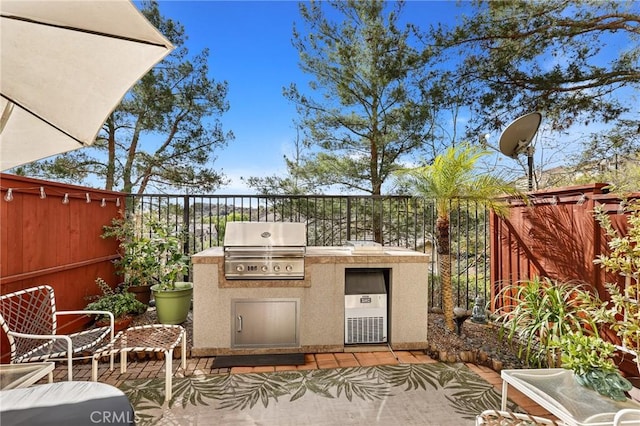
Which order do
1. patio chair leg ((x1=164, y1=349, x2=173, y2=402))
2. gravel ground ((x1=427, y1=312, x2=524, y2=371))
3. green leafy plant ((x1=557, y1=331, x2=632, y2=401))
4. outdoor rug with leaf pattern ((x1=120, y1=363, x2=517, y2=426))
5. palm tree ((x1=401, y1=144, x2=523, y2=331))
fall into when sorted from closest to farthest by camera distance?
green leafy plant ((x1=557, y1=331, x2=632, y2=401)) → outdoor rug with leaf pattern ((x1=120, y1=363, x2=517, y2=426)) → patio chair leg ((x1=164, y1=349, x2=173, y2=402)) → gravel ground ((x1=427, y1=312, x2=524, y2=371)) → palm tree ((x1=401, y1=144, x2=523, y2=331))

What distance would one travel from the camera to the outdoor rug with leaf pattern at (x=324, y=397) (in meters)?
2.21

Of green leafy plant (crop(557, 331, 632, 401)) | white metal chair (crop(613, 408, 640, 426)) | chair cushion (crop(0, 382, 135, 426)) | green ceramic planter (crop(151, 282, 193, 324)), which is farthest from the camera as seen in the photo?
green ceramic planter (crop(151, 282, 193, 324))

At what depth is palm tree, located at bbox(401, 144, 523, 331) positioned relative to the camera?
3461 millimetres

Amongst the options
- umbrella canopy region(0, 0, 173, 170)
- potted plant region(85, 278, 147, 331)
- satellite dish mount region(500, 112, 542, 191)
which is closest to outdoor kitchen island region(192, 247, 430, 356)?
potted plant region(85, 278, 147, 331)

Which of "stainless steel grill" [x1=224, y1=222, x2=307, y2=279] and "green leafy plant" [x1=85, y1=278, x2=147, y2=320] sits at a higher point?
"stainless steel grill" [x1=224, y1=222, x2=307, y2=279]

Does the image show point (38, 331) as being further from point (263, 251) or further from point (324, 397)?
point (324, 397)

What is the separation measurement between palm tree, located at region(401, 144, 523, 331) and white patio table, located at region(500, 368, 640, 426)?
1.64 meters

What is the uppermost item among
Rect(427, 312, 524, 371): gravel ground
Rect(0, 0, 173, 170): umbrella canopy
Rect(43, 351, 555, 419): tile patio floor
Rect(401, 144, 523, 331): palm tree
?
Rect(0, 0, 173, 170): umbrella canopy

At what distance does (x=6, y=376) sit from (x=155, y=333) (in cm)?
106

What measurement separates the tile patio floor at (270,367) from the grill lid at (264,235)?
1102 millimetres

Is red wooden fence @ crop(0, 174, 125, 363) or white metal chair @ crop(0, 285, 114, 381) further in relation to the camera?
red wooden fence @ crop(0, 174, 125, 363)

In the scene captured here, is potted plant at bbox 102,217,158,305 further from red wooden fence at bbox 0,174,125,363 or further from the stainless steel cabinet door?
the stainless steel cabinet door

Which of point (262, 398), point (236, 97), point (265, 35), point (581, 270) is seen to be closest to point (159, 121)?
point (236, 97)

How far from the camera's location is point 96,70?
1.72m
